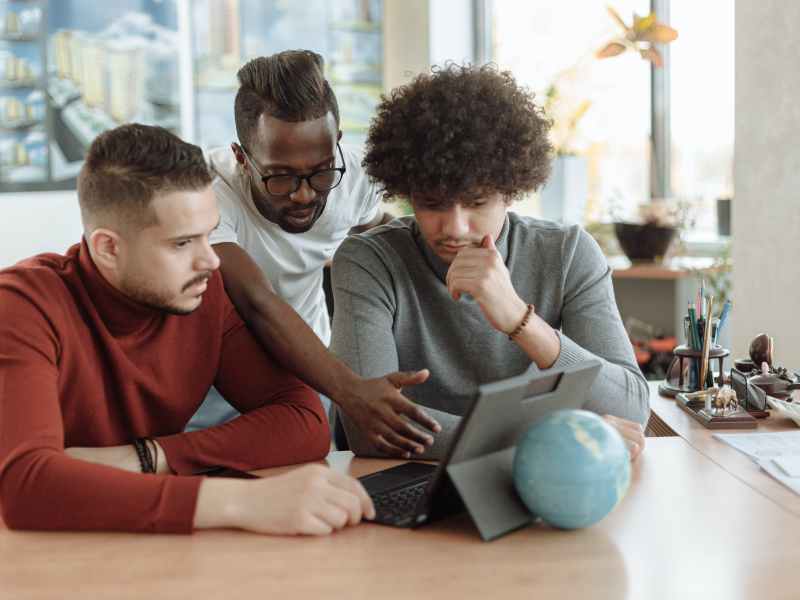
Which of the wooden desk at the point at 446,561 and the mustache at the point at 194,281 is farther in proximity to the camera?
the mustache at the point at 194,281

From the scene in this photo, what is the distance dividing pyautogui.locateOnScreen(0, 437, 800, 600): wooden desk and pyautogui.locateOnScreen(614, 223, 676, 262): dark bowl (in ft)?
9.27

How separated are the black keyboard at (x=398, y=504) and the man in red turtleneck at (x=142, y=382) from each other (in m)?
0.04

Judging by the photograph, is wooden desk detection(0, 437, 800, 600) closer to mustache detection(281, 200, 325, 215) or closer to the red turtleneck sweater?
the red turtleneck sweater

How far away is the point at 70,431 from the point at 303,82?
84 centimetres

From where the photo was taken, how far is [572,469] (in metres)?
1.21

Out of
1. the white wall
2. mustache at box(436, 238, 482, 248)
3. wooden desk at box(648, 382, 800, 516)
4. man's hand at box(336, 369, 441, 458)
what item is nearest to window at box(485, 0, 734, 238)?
the white wall

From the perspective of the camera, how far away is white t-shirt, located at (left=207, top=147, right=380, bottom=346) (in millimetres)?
2199

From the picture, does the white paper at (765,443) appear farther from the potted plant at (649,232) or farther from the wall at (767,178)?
the potted plant at (649,232)

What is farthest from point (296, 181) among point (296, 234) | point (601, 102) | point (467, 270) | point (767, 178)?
point (601, 102)

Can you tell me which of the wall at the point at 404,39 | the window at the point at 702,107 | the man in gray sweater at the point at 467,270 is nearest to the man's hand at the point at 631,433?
the man in gray sweater at the point at 467,270

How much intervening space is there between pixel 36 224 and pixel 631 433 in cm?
351

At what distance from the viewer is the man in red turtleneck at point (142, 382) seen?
129 cm

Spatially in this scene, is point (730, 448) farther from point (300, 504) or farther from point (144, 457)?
point (144, 457)

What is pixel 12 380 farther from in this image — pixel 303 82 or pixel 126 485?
pixel 303 82
